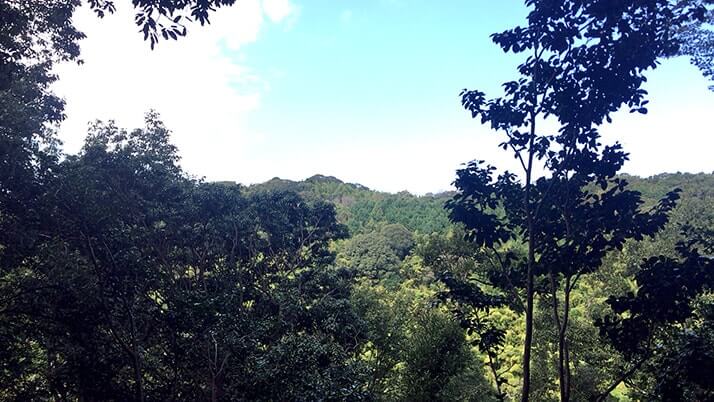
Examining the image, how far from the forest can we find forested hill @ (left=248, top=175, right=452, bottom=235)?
117 feet

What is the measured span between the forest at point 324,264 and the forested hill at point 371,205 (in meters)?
35.6

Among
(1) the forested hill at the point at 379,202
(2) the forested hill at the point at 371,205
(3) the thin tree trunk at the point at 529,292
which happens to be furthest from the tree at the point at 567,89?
(2) the forested hill at the point at 371,205

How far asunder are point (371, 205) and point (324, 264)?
50570mm

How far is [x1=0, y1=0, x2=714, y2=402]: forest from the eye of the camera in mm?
3348

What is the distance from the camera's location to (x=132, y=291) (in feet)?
29.5

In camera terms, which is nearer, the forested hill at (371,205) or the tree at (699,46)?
the tree at (699,46)

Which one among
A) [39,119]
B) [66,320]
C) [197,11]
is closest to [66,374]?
[66,320]

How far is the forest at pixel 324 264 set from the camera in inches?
132

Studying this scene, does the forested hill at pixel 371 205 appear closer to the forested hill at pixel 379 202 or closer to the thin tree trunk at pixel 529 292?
the forested hill at pixel 379 202

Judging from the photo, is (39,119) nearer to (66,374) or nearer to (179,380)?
(66,374)

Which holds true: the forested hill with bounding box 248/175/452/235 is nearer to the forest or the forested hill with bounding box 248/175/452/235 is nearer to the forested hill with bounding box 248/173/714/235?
the forested hill with bounding box 248/173/714/235

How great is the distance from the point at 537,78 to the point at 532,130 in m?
0.42

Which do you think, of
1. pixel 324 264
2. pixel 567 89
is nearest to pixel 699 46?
pixel 567 89

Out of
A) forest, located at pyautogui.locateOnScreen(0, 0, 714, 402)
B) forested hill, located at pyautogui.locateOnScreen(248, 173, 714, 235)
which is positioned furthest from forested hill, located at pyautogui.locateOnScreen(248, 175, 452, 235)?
forest, located at pyautogui.locateOnScreen(0, 0, 714, 402)
